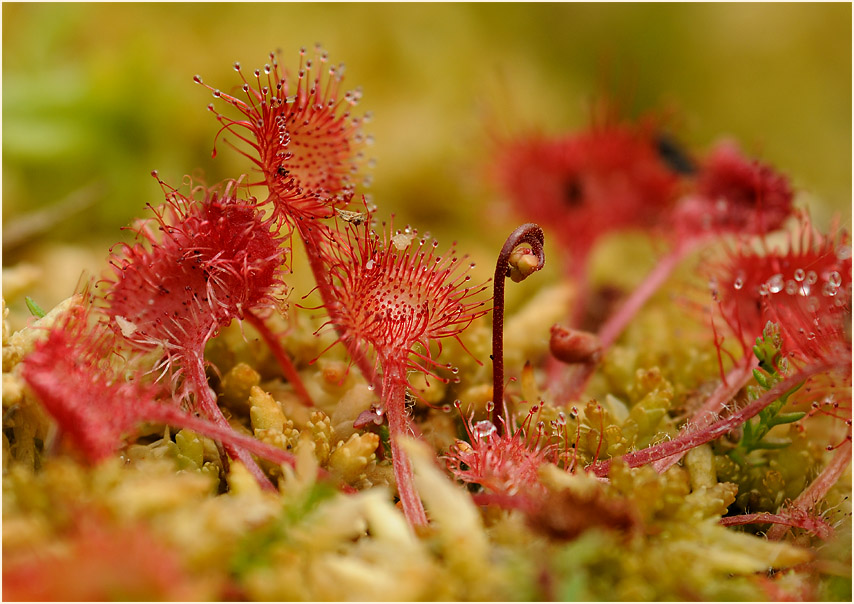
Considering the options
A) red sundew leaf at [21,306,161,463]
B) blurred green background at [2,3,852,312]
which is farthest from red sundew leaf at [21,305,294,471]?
blurred green background at [2,3,852,312]

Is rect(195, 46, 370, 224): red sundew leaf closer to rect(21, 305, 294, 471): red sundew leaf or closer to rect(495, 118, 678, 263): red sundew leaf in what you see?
rect(21, 305, 294, 471): red sundew leaf

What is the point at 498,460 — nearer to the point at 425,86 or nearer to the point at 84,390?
the point at 84,390

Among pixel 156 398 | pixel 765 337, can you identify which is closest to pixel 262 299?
pixel 156 398

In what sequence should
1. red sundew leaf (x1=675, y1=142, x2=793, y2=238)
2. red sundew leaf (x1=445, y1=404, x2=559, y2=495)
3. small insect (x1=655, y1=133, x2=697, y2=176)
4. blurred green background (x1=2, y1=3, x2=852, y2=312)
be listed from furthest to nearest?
blurred green background (x1=2, y1=3, x2=852, y2=312), small insect (x1=655, y1=133, x2=697, y2=176), red sundew leaf (x1=675, y1=142, x2=793, y2=238), red sundew leaf (x1=445, y1=404, x2=559, y2=495)

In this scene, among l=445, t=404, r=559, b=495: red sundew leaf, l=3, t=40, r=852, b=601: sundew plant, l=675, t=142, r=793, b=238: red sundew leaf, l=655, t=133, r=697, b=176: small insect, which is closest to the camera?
l=3, t=40, r=852, b=601: sundew plant

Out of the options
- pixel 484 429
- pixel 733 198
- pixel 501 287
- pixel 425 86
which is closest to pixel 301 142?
pixel 501 287
